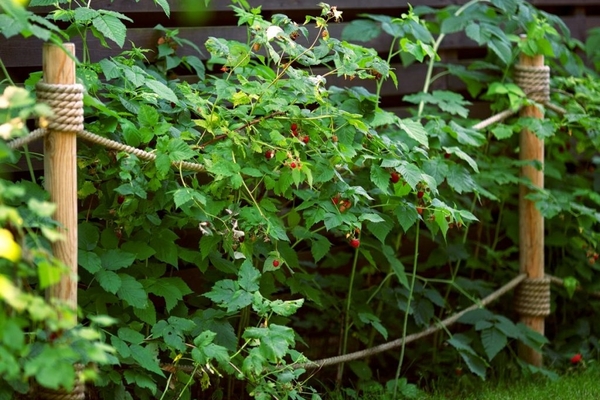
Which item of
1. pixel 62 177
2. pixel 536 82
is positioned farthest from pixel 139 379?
pixel 536 82

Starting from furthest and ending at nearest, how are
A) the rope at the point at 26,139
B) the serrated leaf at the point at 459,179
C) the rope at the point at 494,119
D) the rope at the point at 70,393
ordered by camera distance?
Result: the rope at the point at 494,119 → the serrated leaf at the point at 459,179 → the rope at the point at 70,393 → the rope at the point at 26,139

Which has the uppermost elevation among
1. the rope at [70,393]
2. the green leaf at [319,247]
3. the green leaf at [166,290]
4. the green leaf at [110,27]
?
the green leaf at [110,27]

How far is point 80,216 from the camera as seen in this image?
294 cm

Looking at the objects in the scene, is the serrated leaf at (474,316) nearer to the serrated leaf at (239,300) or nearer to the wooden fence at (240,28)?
the wooden fence at (240,28)

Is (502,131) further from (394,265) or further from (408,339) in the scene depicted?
(408,339)

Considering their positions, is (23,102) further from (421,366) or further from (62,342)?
(421,366)

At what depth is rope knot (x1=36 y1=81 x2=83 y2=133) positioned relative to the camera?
2.44 meters

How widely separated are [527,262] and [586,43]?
3.99 feet

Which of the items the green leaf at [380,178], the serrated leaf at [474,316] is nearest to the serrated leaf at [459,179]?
the green leaf at [380,178]

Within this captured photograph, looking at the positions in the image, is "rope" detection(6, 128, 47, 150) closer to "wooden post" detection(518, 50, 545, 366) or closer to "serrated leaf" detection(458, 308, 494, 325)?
"serrated leaf" detection(458, 308, 494, 325)

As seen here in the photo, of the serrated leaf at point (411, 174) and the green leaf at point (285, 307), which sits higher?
the serrated leaf at point (411, 174)

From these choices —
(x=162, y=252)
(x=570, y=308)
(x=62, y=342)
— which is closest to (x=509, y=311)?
(x=570, y=308)

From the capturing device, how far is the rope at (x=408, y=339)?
3.21 metres

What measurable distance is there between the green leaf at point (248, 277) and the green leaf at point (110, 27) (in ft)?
2.45
